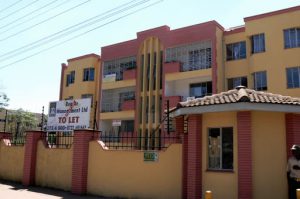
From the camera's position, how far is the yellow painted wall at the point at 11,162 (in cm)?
1761

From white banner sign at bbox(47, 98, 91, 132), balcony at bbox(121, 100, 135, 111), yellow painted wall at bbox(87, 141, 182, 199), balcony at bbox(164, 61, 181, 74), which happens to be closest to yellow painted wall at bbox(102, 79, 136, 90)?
balcony at bbox(121, 100, 135, 111)

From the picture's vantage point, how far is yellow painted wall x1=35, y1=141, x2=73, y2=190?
590 inches

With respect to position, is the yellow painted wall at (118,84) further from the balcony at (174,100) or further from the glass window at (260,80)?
the glass window at (260,80)

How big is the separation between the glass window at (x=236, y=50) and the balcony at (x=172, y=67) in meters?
4.18

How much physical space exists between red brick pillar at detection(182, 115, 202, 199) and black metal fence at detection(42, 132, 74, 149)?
20.0ft

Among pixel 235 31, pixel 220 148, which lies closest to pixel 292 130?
pixel 220 148

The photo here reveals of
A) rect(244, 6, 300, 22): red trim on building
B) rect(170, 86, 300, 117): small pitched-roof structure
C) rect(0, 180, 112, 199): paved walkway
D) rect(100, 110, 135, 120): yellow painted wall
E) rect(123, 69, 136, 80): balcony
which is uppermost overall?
rect(244, 6, 300, 22): red trim on building

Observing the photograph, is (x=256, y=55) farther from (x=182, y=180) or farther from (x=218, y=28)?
(x=182, y=180)

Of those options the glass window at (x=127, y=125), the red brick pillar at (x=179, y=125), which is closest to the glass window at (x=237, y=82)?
the glass window at (x=127, y=125)

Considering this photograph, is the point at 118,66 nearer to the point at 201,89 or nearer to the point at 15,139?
the point at 201,89

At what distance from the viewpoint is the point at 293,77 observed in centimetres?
2423

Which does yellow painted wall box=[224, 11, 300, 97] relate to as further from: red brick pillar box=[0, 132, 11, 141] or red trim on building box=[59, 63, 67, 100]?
red trim on building box=[59, 63, 67, 100]

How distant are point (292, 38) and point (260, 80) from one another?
369 centimetres

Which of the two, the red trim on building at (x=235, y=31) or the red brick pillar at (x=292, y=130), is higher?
the red trim on building at (x=235, y=31)
